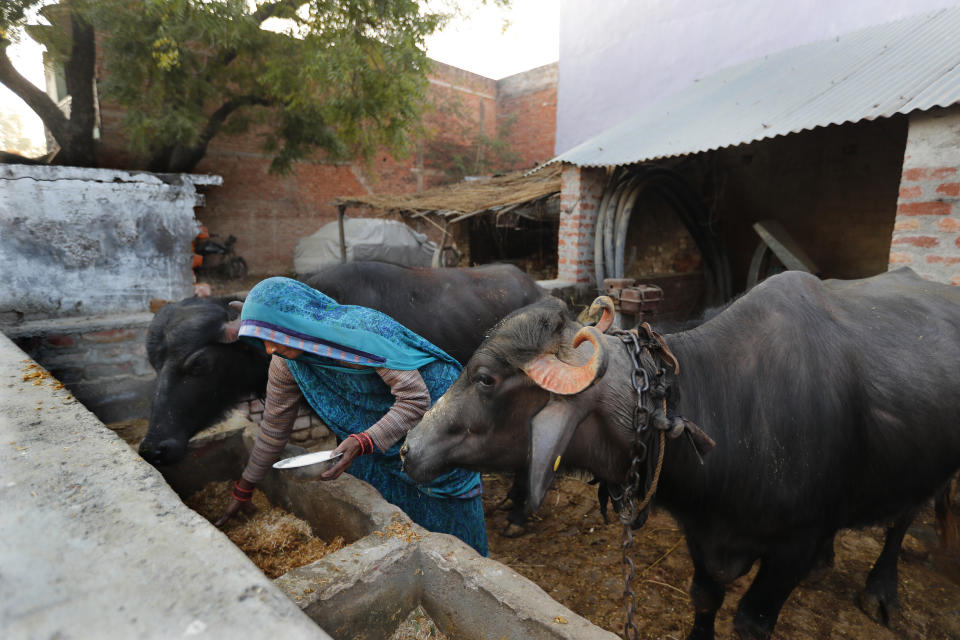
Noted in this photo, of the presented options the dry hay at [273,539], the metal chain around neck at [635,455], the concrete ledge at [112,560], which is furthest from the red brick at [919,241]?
the concrete ledge at [112,560]

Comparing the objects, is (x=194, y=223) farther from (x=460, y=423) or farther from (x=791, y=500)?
(x=791, y=500)

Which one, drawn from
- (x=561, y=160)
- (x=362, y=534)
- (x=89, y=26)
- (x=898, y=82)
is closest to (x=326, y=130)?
(x=89, y=26)

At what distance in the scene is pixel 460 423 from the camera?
5.94 feet

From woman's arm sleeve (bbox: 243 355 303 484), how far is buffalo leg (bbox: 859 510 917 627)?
126 inches

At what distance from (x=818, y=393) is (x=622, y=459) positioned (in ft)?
2.68

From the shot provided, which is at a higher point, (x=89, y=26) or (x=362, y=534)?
(x=89, y=26)

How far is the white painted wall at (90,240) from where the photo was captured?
153 inches

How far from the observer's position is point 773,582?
6.84 feet

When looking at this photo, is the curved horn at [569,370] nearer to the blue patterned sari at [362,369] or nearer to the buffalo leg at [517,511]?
the blue patterned sari at [362,369]

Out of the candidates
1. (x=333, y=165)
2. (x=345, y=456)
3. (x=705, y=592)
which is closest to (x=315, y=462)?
(x=345, y=456)

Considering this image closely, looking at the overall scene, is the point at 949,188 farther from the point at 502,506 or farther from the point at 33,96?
the point at 33,96

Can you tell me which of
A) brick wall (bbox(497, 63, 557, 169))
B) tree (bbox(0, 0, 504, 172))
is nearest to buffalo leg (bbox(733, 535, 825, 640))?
tree (bbox(0, 0, 504, 172))

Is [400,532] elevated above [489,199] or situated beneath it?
situated beneath

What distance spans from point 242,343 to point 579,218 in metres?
4.55
